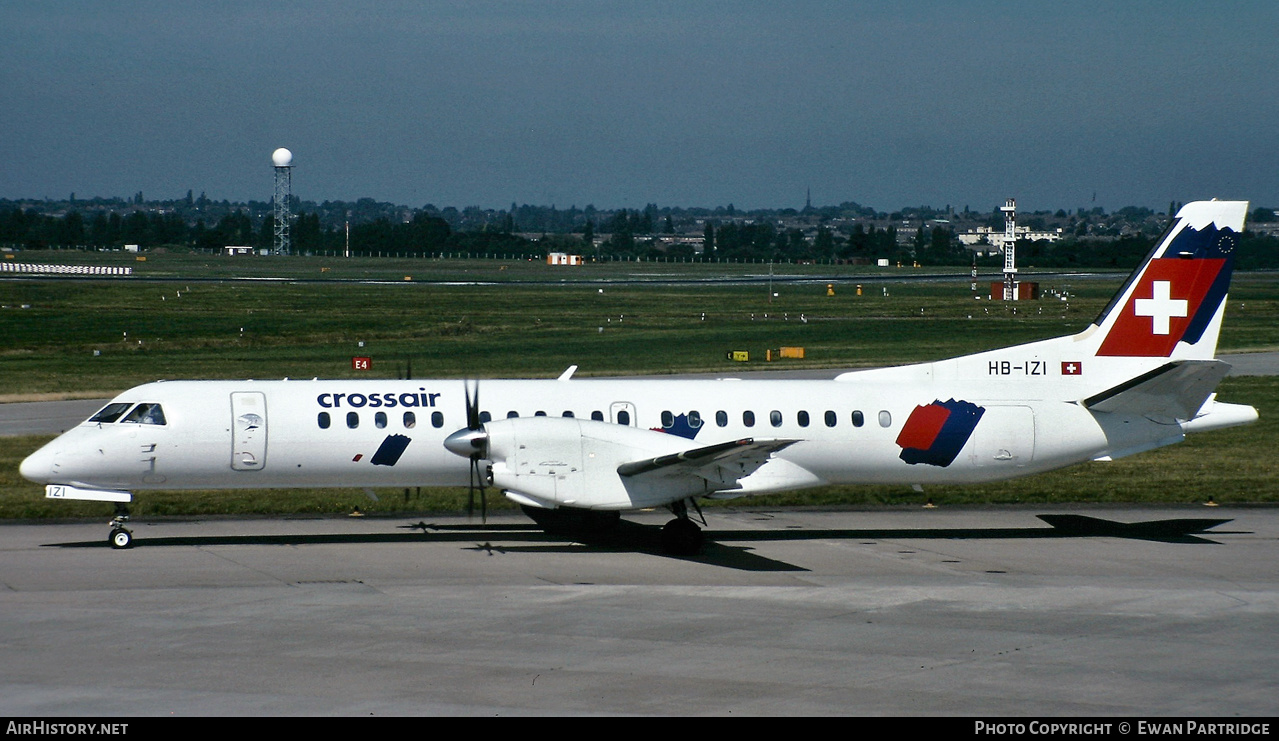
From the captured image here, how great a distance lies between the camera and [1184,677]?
14.2 metres

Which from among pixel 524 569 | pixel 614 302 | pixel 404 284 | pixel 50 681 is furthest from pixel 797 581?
pixel 404 284

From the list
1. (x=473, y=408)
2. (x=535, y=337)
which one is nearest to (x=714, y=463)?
(x=473, y=408)

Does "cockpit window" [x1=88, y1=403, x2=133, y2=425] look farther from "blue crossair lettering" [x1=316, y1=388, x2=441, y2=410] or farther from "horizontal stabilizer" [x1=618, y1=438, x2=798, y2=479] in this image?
"horizontal stabilizer" [x1=618, y1=438, x2=798, y2=479]

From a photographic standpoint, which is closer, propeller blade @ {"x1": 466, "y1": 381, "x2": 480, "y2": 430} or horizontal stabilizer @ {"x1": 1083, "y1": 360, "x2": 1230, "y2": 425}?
propeller blade @ {"x1": 466, "y1": 381, "x2": 480, "y2": 430}

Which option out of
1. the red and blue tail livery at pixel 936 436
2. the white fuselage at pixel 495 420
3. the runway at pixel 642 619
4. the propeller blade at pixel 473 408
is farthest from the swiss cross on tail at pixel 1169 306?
the propeller blade at pixel 473 408

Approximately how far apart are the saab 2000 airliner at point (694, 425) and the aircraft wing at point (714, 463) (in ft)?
0.13

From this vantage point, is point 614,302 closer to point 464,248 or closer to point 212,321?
point 212,321

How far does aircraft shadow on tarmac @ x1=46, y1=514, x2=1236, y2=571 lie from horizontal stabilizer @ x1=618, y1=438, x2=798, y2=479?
4.98ft

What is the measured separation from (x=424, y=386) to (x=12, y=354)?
40004mm

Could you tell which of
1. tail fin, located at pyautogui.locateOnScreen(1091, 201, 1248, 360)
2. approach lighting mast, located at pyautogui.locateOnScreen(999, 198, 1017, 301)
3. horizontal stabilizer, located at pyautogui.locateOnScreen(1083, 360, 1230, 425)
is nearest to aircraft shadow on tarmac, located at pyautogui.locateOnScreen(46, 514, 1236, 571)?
horizontal stabilizer, located at pyautogui.locateOnScreen(1083, 360, 1230, 425)

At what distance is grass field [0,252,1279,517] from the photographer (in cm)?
2748

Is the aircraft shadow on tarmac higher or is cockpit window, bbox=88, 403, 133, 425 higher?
cockpit window, bbox=88, 403, 133, 425

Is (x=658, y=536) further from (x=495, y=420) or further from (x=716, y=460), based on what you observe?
(x=495, y=420)

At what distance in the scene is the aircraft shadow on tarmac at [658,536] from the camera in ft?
70.2
